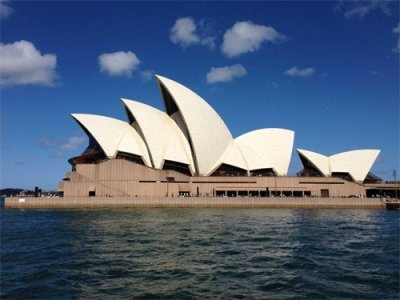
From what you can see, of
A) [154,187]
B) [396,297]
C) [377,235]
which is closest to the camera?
[396,297]

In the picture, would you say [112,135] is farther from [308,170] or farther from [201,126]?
[308,170]

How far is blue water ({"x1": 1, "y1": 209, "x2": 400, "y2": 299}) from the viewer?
11.4 meters

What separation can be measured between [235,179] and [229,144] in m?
6.51

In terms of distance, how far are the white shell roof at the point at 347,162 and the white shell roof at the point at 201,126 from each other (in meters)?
14.5

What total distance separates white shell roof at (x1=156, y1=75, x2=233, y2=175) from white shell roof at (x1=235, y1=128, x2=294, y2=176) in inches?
166

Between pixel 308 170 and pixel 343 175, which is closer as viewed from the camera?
pixel 343 175

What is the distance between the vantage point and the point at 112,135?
5459 cm

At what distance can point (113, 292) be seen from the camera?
11148 millimetres

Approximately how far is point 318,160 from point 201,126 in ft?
68.9

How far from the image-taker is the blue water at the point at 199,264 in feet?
37.3

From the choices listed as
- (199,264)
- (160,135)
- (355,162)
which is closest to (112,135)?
(160,135)

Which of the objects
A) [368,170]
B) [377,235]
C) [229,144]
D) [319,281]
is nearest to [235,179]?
[229,144]

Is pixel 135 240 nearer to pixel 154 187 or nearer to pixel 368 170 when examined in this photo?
pixel 154 187

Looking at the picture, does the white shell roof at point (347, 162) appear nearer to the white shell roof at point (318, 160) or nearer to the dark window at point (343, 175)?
the white shell roof at point (318, 160)
